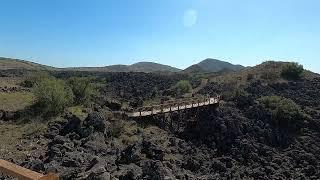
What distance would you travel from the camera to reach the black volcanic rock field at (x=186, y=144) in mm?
25047

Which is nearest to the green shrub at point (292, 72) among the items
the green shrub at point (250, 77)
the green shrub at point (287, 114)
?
the green shrub at point (250, 77)

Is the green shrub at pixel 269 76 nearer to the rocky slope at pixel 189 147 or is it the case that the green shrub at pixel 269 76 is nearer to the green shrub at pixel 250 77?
the green shrub at pixel 250 77

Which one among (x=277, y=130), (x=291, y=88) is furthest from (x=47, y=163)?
(x=291, y=88)

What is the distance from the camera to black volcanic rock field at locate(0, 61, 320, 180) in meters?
25.0

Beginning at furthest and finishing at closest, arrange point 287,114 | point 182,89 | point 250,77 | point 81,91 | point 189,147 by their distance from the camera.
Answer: point 250,77 < point 182,89 < point 287,114 < point 81,91 < point 189,147

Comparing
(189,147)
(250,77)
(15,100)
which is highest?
(250,77)

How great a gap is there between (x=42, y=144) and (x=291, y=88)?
41027 millimetres

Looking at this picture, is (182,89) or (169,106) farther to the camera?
(182,89)

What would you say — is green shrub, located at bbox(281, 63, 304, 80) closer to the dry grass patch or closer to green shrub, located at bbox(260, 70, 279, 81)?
green shrub, located at bbox(260, 70, 279, 81)

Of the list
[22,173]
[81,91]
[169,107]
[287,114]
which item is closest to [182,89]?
[287,114]

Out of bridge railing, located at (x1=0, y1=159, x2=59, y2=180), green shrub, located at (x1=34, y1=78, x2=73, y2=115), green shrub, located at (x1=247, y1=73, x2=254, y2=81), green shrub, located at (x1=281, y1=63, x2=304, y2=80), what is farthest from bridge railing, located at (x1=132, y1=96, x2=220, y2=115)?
bridge railing, located at (x1=0, y1=159, x2=59, y2=180)

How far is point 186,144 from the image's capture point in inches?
1423

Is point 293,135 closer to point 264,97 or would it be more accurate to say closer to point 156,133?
point 264,97

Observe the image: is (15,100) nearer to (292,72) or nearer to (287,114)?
(287,114)
